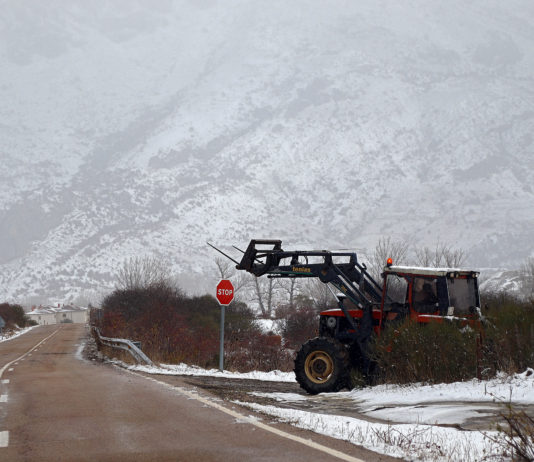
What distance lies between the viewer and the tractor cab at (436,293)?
14000 mm

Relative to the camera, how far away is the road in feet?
22.8

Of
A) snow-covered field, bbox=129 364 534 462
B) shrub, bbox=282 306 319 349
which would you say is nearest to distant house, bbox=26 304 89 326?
shrub, bbox=282 306 319 349

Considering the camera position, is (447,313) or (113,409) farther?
(447,313)

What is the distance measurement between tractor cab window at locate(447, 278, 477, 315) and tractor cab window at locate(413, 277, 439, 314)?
12.9 inches

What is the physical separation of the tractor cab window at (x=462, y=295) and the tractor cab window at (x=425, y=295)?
12.9 inches

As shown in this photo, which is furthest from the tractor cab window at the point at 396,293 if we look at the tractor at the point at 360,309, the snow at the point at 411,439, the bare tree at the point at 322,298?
the bare tree at the point at 322,298

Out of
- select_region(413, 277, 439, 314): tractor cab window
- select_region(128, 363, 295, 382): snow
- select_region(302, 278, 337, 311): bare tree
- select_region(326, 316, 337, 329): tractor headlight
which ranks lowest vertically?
select_region(128, 363, 295, 382): snow

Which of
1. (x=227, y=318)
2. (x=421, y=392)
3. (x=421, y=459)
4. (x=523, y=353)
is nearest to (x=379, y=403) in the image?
(x=421, y=392)

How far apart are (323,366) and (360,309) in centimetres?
162

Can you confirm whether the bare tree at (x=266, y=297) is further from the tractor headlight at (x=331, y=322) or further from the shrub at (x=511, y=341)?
the shrub at (x=511, y=341)

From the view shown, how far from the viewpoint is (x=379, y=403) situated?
11945 millimetres

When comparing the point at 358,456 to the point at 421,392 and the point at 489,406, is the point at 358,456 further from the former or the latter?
the point at 421,392

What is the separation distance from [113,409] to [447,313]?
7.07 m

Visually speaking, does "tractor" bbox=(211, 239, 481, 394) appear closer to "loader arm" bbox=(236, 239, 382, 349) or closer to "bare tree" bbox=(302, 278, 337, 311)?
"loader arm" bbox=(236, 239, 382, 349)
